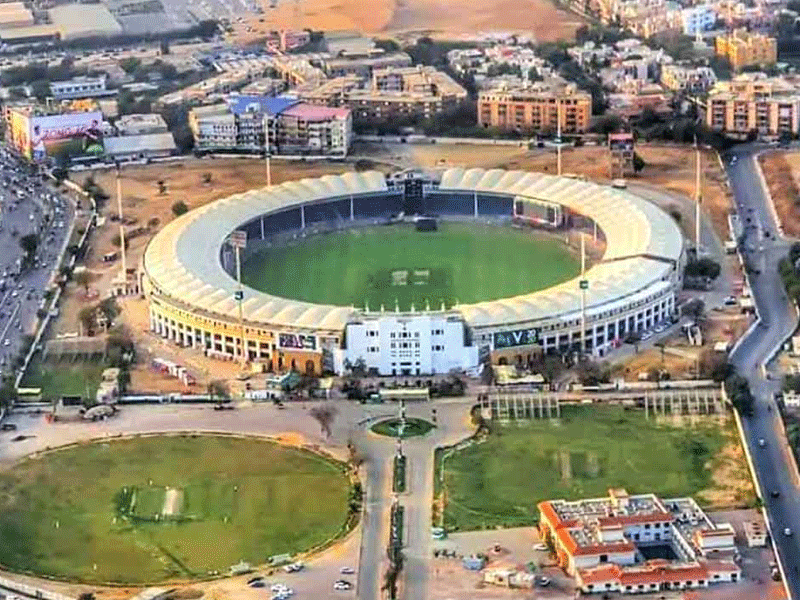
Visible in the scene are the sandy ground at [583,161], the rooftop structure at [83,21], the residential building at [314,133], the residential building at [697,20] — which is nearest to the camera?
the sandy ground at [583,161]

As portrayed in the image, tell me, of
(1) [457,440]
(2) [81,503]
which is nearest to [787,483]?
(1) [457,440]

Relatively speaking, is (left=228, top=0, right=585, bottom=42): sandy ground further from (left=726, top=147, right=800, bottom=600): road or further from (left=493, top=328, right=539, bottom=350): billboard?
(left=493, top=328, right=539, bottom=350): billboard

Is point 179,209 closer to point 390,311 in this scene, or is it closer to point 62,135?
point 62,135

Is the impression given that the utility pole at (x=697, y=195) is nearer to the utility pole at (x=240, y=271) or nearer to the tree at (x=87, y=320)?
the utility pole at (x=240, y=271)

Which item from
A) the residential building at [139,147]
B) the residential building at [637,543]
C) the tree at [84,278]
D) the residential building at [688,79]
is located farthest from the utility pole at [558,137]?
the residential building at [637,543]

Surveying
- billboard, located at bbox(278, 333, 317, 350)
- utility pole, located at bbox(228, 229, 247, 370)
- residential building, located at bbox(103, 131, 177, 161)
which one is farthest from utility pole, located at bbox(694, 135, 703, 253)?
residential building, located at bbox(103, 131, 177, 161)

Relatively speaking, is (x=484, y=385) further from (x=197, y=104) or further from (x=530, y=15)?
(x=530, y=15)

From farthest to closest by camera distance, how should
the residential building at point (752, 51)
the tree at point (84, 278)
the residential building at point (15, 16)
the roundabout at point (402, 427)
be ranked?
the residential building at point (15, 16)
the residential building at point (752, 51)
the tree at point (84, 278)
the roundabout at point (402, 427)

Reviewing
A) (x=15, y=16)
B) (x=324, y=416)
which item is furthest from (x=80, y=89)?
(x=324, y=416)
